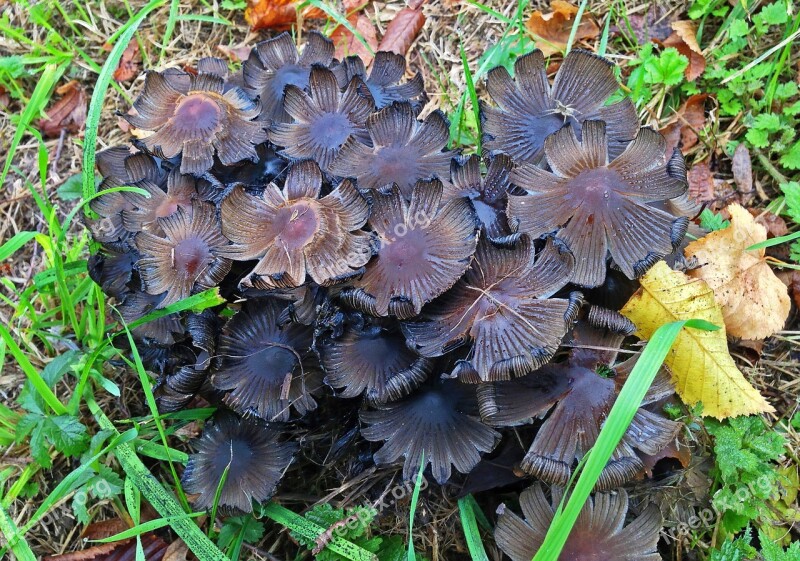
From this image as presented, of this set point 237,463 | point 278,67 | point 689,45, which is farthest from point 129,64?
point 689,45

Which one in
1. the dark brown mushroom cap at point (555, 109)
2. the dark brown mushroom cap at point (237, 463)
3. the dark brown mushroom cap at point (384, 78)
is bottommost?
the dark brown mushroom cap at point (237, 463)

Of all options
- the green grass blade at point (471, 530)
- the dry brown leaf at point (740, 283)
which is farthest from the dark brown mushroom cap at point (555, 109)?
the green grass blade at point (471, 530)

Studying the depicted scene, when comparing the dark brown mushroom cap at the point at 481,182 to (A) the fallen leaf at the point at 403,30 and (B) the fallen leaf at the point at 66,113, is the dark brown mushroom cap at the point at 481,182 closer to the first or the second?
(A) the fallen leaf at the point at 403,30

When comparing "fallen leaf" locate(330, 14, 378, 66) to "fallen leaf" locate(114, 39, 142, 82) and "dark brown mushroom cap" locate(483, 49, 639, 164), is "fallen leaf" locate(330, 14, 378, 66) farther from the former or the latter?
"dark brown mushroom cap" locate(483, 49, 639, 164)

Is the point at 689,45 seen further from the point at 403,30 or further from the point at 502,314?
the point at 502,314

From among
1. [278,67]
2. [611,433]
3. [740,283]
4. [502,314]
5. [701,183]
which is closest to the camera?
[611,433]

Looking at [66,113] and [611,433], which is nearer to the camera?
[611,433]

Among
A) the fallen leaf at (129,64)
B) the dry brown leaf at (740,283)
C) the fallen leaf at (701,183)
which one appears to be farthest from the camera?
the fallen leaf at (129,64)
